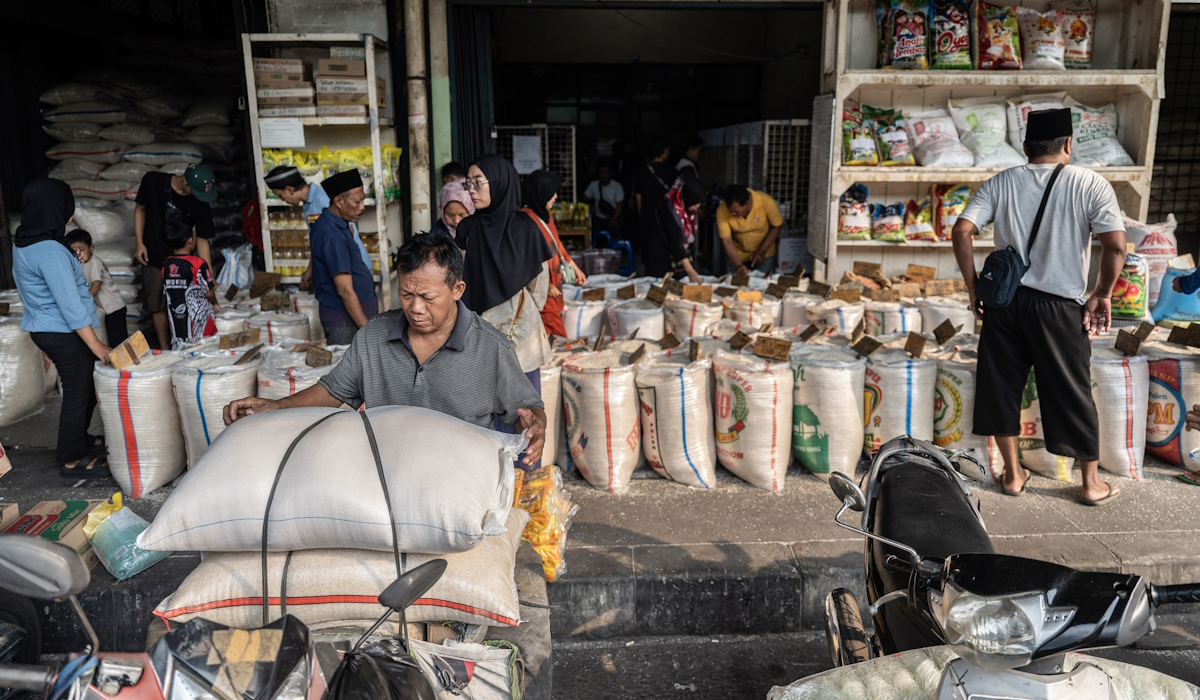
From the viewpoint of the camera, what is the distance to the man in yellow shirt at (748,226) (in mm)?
5855

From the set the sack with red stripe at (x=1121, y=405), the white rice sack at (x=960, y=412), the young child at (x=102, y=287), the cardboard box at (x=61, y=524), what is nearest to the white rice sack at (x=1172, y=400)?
the sack with red stripe at (x=1121, y=405)

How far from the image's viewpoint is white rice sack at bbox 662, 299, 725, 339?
4406 millimetres

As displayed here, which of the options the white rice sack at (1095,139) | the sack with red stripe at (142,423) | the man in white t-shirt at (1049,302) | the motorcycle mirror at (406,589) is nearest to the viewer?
the motorcycle mirror at (406,589)

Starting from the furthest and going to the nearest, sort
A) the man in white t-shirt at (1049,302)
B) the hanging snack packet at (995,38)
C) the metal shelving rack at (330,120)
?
the hanging snack packet at (995,38) < the metal shelving rack at (330,120) < the man in white t-shirt at (1049,302)

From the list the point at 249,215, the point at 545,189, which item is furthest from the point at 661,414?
the point at 249,215

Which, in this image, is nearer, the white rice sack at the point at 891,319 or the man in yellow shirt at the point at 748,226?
the white rice sack at the point at 891,319

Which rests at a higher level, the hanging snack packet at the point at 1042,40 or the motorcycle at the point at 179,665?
the hanging snack packet at the point at 1042,40

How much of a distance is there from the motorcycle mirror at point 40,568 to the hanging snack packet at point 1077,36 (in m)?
5.90

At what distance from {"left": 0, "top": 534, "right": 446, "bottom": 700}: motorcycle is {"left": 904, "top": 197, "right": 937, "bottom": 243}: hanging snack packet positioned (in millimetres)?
5061

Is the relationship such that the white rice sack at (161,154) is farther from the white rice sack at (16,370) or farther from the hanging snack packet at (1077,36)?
the hanging snack packet at (1077,36)

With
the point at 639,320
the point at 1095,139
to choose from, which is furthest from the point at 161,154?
the point at 1095,139

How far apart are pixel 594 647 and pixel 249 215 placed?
4.25 m

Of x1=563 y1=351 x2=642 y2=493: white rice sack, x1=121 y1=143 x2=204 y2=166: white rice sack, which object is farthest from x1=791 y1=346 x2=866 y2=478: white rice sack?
x1=121 y1=143 x2=204 y2=166: white rice sack

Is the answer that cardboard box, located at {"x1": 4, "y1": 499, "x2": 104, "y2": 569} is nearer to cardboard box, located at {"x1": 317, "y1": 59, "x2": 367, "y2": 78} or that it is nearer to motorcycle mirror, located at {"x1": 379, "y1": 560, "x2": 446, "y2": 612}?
motorcycle mirror, located at {"x1": 379, "y1": 560, "x2": 446, "y2": 612}
